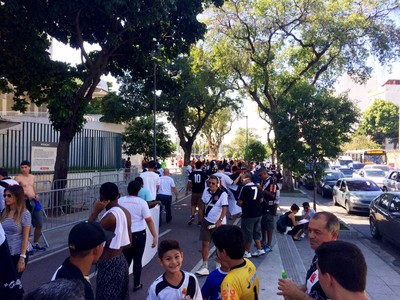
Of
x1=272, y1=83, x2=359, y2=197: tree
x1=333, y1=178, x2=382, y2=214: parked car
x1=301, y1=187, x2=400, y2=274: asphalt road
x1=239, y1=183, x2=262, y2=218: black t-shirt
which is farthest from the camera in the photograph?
x1=333, y1=178, x2=382, y2=214: parked car

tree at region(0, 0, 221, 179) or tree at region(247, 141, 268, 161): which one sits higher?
tree at region(0, 0, 221, 179)

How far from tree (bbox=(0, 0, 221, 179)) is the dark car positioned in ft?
27.3

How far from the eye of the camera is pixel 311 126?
12711 millimetres

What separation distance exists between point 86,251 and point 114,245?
1.61 m

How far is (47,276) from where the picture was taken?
6.89 metres

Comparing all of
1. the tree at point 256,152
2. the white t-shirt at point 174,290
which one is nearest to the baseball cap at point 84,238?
the white t-shirt at point 174,290

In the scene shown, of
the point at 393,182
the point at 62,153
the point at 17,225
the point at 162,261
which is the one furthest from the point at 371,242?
the point at 393,182

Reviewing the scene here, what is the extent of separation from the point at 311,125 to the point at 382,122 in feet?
214

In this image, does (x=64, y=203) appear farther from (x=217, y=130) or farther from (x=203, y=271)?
(x=217, y=130)

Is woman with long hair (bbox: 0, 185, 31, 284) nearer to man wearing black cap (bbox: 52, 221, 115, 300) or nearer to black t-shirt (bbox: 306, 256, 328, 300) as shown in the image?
man wearing black cap (bbox: 52, 221, 115, 300)

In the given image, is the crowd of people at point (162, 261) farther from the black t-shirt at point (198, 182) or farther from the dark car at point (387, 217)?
the black t-shirt at point (198, 182)

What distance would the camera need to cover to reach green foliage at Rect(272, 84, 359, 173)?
1261 centimetres

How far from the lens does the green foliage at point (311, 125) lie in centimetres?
1261

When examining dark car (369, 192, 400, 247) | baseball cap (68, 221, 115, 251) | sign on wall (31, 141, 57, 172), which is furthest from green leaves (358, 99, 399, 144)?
baseball cap (68, 221, 115, 251)
